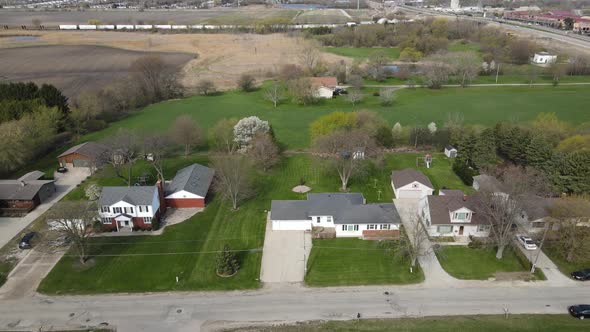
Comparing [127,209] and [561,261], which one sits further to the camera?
[127,209]

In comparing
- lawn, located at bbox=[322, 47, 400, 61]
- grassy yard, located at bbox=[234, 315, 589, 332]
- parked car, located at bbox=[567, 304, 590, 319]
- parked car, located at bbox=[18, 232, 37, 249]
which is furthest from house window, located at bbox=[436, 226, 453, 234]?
lawn, located at bbox=[322, 47, 400, 61]

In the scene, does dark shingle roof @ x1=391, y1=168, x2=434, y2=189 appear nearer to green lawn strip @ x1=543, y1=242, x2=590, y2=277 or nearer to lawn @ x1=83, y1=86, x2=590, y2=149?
green lawn strip @ x1=543, y1=242, x2=590, y2=277

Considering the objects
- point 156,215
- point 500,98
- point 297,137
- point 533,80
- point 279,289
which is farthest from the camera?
point 533,80

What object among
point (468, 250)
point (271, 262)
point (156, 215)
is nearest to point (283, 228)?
point (271, 262)

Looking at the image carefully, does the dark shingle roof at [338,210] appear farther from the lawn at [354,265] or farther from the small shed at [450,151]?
the small shed at [450,151]

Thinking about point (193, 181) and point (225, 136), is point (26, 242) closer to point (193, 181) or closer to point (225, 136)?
point (193, 181)

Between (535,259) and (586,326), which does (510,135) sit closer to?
(535,259)

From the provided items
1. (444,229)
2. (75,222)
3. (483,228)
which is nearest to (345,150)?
(444,229)
